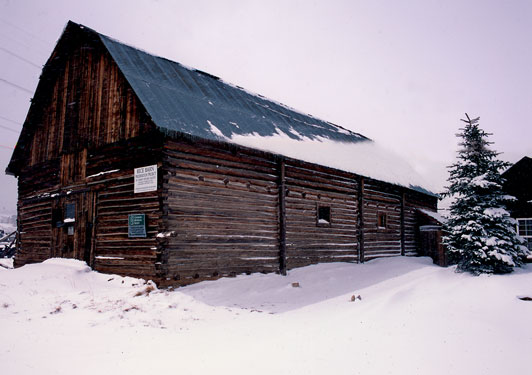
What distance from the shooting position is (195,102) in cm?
1310

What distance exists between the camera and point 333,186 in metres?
16.7

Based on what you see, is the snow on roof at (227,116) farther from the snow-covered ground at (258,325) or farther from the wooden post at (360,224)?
the snow-covered ground at (258,325)

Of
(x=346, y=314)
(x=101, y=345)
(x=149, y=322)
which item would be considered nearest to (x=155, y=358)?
(x=101, y=345)

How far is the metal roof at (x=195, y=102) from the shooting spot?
36.7ft

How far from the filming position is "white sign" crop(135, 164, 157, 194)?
10852mm

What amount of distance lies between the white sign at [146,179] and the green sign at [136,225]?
2.26ft

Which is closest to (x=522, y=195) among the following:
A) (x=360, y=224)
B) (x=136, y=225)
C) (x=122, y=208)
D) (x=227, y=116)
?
(x=360, y=224)

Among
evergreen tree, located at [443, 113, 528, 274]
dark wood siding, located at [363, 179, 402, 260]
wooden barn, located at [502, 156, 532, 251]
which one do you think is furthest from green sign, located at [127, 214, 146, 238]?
wooden barn, located at [502, 156, 532, 251]

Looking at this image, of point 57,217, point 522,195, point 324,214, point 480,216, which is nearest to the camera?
point 480,216

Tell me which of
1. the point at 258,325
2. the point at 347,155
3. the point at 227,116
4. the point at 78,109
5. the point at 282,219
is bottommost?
the point at 258,325

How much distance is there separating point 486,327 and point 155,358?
18.3ft

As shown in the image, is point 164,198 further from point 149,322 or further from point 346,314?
point 346,314

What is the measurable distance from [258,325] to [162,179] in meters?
4.66

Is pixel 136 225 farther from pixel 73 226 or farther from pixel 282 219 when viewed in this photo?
pixel 282 219
